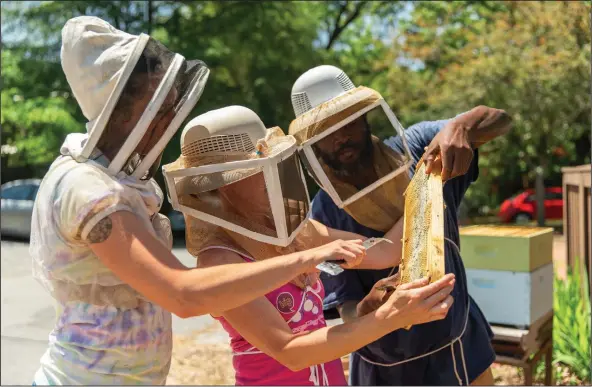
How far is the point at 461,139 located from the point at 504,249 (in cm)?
153

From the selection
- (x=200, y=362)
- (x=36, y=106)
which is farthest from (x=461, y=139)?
(x=36, y=106)

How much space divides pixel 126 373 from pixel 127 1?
1279 centimetres

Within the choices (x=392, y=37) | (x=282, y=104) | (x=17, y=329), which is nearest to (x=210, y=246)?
(x=17, y=329)

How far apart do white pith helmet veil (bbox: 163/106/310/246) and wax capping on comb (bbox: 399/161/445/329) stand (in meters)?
0.34

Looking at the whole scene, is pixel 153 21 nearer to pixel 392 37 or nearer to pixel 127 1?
pixel 127 1

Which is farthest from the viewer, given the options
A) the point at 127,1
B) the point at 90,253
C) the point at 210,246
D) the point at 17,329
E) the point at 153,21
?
the point at 153,21

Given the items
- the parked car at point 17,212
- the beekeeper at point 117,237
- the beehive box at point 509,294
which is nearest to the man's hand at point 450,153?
the beekeeper at point 117,237

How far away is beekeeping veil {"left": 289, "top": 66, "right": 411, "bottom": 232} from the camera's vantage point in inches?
84.5

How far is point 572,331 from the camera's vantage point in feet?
14.1

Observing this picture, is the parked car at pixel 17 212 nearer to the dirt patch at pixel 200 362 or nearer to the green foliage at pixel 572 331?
the dirt patch at pixel 200 362

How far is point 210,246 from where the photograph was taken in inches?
64.7

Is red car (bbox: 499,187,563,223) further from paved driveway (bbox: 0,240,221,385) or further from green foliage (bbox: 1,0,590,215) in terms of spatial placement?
paved driveway (bbox: 0,240,221,385)

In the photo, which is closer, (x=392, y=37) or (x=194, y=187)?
(x=194, y=187)

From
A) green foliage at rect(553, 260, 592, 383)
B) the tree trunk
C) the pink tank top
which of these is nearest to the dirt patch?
green foliage at rect(553, 260, 592, 383)
